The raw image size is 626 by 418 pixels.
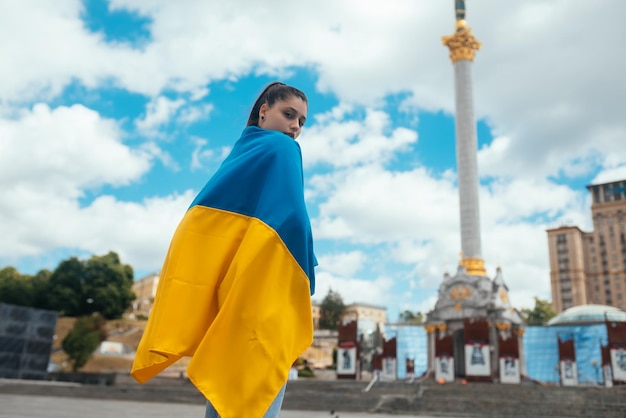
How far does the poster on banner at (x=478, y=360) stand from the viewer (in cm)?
2542

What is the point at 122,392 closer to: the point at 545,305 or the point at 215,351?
the point at 215,351

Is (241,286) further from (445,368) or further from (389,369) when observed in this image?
(389,369)

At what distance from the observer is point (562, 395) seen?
54.6 ft

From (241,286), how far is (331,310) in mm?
63673

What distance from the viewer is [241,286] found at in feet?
7.03

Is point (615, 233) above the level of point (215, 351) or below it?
above

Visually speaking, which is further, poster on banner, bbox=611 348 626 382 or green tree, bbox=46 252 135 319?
green tree, bbox=46 252 135 319

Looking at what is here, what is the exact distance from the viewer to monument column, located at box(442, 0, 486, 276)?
36.9m

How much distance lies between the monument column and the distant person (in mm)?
35158

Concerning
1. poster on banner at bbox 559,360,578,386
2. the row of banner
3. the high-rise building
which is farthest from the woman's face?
the high-rise building

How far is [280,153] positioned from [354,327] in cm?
2568

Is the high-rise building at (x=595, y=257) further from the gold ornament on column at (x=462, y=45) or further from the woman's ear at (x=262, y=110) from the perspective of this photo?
the woman's ear at (x=262, y=110)

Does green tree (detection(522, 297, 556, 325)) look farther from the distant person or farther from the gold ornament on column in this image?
the distant person

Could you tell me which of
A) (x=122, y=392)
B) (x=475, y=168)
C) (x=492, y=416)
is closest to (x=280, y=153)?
(x=492, y=416)
